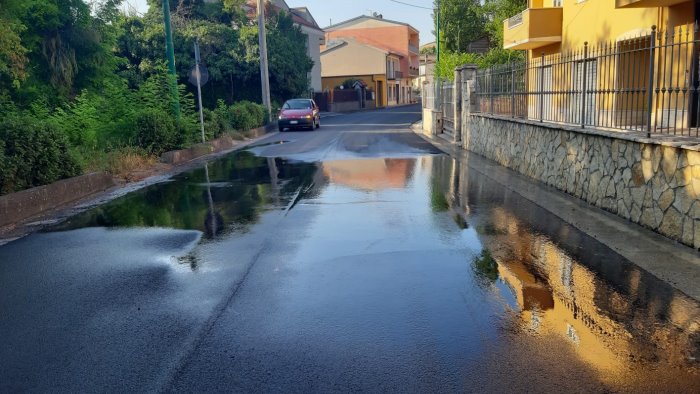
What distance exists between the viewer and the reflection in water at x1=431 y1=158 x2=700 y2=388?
402cm

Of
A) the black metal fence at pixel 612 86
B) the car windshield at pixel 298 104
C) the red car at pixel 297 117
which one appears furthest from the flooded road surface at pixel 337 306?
the car windshield at pixel 298 104

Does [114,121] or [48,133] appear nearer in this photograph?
[48,133]

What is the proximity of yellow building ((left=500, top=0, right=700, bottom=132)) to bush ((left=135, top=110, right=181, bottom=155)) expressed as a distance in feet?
30.4

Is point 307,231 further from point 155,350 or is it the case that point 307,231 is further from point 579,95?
point 579,95

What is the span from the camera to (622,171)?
8.09m

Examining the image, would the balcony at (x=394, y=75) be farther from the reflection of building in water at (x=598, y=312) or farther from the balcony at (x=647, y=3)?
the reflection of building in water at (x=598, y=312)

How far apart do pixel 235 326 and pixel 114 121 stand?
13.4 metres

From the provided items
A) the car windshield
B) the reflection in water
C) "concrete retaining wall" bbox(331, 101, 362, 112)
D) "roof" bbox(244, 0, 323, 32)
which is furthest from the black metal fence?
"concrete retaining wall" bbox(331, 101, 362, 112)

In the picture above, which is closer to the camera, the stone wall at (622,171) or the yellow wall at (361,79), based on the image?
the stone wall at (622,171)

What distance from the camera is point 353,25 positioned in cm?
8331

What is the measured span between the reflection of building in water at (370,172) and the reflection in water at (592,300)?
12.8ft

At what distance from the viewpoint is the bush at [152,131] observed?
16141mm

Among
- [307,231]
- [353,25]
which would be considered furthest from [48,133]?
[353,25]

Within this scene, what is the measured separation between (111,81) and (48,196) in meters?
13.3
